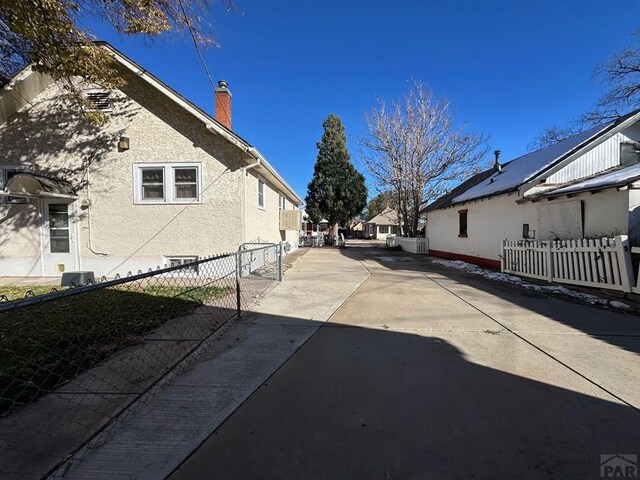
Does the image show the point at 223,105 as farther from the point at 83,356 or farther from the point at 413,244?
the point at 413,244

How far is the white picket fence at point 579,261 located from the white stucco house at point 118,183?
886 cm

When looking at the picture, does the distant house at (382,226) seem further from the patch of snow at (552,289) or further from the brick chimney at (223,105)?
the brick chimney at (223,105)

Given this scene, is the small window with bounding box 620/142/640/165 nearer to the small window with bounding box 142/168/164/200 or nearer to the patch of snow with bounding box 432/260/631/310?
the patch of snow with bounding box 432/260/631/310

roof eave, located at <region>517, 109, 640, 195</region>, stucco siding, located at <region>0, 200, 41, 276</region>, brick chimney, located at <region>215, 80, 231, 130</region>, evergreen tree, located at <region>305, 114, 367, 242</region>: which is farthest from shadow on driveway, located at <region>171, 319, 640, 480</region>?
evergreen tree, located at <region>305, 114, 367, 242</region>

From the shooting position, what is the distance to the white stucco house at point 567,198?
8172 mm

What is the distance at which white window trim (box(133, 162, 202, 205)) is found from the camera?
1033 centimetres

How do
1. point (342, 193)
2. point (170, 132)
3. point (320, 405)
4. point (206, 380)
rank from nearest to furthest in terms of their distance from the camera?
point (320, 405)
point (206, 380)
point (170, 132)
point (342, 193)

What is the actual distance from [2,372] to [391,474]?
4249mm

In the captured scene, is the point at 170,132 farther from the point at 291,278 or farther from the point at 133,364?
the point at 133,364

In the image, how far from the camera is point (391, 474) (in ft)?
6.96

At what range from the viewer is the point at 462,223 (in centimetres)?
1669

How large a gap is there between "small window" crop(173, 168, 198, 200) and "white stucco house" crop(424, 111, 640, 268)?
429 inches

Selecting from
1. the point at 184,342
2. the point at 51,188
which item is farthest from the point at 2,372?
the point at 51,188

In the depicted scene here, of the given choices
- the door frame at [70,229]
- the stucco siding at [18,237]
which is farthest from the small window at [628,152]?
the stucco siding at [18,237]
